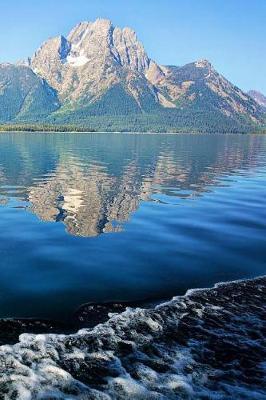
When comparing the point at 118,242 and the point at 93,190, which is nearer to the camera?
the point at 118,242

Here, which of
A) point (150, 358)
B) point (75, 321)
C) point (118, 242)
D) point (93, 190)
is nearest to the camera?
point (150, 358)

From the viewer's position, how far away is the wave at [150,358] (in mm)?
11773

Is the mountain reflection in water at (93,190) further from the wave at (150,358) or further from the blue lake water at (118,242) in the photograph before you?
the wave at (150,358)

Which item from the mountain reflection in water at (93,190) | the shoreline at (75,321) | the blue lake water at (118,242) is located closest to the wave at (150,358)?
the shoreline at (75,321)

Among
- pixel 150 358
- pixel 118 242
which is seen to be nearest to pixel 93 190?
pixel 118 242

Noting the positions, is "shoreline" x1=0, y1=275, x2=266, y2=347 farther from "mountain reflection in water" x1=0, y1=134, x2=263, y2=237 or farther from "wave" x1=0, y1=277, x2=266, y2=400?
"mountain reflection in water" x1=0, y1=134, x2=263, y2=237

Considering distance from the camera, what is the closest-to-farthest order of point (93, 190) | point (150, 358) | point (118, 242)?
point (150, 358)
point (118, 242)
point (93, 190)

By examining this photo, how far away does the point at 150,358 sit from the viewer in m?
13.5

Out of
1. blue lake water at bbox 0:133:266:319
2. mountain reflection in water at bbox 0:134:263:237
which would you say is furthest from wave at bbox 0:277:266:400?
mountain reflection in water at bbox 0:134:263:237

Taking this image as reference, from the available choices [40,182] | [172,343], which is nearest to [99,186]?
[40,182]

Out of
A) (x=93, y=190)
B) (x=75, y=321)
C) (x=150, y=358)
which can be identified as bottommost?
(x=75, y=321)

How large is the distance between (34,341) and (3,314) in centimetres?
291

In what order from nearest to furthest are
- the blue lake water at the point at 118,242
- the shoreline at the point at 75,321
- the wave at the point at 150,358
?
the wave at the point at 150,358
the shoreline at the point at 75,321
the blue lake water at the point at 118,242

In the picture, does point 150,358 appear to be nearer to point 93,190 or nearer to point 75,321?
point 75,321
